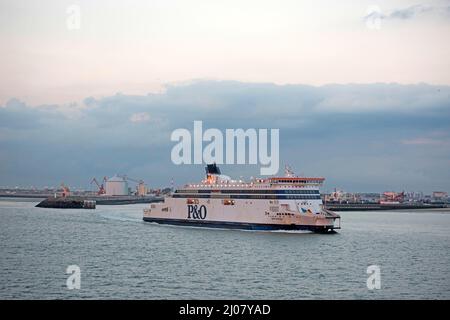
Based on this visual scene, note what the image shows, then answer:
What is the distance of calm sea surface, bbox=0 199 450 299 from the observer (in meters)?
25.3

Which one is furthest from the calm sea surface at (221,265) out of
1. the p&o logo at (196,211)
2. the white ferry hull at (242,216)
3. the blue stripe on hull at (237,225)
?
the p&o logo at (196,211)

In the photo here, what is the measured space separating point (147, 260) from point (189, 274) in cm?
504

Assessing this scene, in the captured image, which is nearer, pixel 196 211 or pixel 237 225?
pixel 237 225

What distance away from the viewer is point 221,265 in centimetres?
3189

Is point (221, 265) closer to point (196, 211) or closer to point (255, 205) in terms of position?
point (255, 205)

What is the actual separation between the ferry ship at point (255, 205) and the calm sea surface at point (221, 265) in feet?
5.01

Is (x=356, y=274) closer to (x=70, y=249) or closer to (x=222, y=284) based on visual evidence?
(x=222, y=284)

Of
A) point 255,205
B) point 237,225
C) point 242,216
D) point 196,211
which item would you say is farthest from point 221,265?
point 196,211

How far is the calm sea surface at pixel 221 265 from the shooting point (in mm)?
25297

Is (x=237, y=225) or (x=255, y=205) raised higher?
(x=255, y=205)

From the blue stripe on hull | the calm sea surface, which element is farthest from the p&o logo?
the calm sea surface

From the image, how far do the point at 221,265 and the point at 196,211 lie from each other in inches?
1024

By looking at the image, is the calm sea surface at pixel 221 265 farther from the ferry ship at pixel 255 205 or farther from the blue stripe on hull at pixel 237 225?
the ferry ship at pixel 255 205
